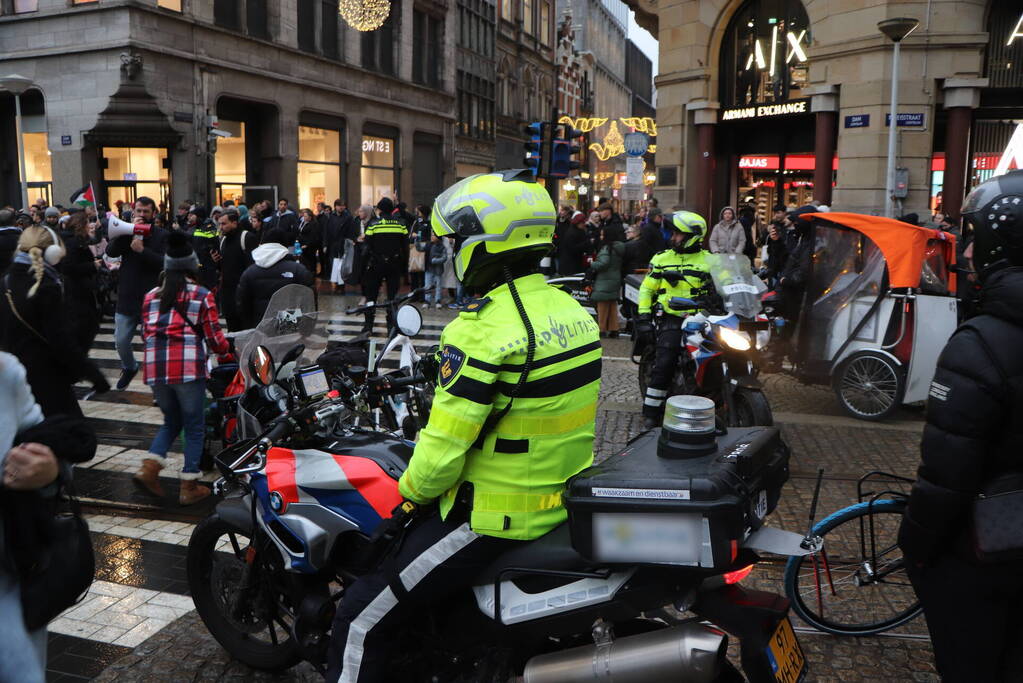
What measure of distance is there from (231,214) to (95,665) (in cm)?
775

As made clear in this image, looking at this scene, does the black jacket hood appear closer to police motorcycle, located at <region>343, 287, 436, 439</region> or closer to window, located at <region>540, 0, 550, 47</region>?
police motorcycle, located at <region>343, 287, 436, 439</region>

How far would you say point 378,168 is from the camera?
113 feet

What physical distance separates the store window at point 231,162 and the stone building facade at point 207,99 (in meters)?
0.05

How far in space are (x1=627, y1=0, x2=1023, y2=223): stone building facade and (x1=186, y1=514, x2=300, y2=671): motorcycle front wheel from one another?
55.9 feet

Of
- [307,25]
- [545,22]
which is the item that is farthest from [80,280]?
[545,22]

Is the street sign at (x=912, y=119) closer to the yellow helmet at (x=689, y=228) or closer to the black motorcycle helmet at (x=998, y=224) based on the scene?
the yellow helmet at (x=689, y=228)

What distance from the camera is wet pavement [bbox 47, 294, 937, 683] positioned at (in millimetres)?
3871

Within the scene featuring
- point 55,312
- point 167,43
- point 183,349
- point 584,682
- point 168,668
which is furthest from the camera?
point 167,43

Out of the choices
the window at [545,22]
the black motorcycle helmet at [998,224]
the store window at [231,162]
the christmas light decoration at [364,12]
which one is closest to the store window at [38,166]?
the store window at [231,162]

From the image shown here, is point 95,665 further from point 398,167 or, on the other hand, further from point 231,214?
point 398,167

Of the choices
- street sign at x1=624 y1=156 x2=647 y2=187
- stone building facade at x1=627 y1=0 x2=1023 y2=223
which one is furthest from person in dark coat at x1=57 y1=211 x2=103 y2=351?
stone building facade at x1=627 y1=0 x2=1023 y2=223

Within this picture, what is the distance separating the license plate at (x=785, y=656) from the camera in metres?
2.36

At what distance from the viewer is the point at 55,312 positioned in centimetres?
531

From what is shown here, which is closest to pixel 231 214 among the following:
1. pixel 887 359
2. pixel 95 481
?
pixel 95 481
